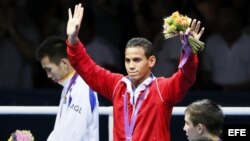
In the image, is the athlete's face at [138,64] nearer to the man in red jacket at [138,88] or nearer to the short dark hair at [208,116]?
the man in red jacket at [138,88]

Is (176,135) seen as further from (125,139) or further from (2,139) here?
(125,139)

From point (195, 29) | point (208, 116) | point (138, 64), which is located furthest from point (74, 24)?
point (208, 116)

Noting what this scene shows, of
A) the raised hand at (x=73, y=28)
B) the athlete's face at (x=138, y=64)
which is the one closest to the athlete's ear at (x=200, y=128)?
the athlete's face at (x=138, y=64)

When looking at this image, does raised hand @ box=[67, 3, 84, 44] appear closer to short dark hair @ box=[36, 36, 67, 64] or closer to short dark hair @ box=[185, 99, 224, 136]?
short dark hair @ box=[36, 36, 67, 64]

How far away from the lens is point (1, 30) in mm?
11195

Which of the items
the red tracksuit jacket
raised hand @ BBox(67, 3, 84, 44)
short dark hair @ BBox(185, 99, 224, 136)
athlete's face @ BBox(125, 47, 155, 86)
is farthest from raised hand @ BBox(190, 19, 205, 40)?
raised hand @ BBox(67, 3, 84, 44)

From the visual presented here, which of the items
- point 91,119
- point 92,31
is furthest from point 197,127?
point 92,31

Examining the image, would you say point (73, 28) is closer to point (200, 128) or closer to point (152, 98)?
point (152, 98)

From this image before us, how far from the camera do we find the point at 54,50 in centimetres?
870

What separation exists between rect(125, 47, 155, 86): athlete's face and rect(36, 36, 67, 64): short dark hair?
0.95 meters

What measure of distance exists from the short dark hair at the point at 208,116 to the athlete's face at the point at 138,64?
1038mm

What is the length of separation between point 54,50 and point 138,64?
3.81ft

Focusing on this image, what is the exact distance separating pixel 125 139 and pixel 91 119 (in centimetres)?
66

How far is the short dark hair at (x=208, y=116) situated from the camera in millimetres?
6617
